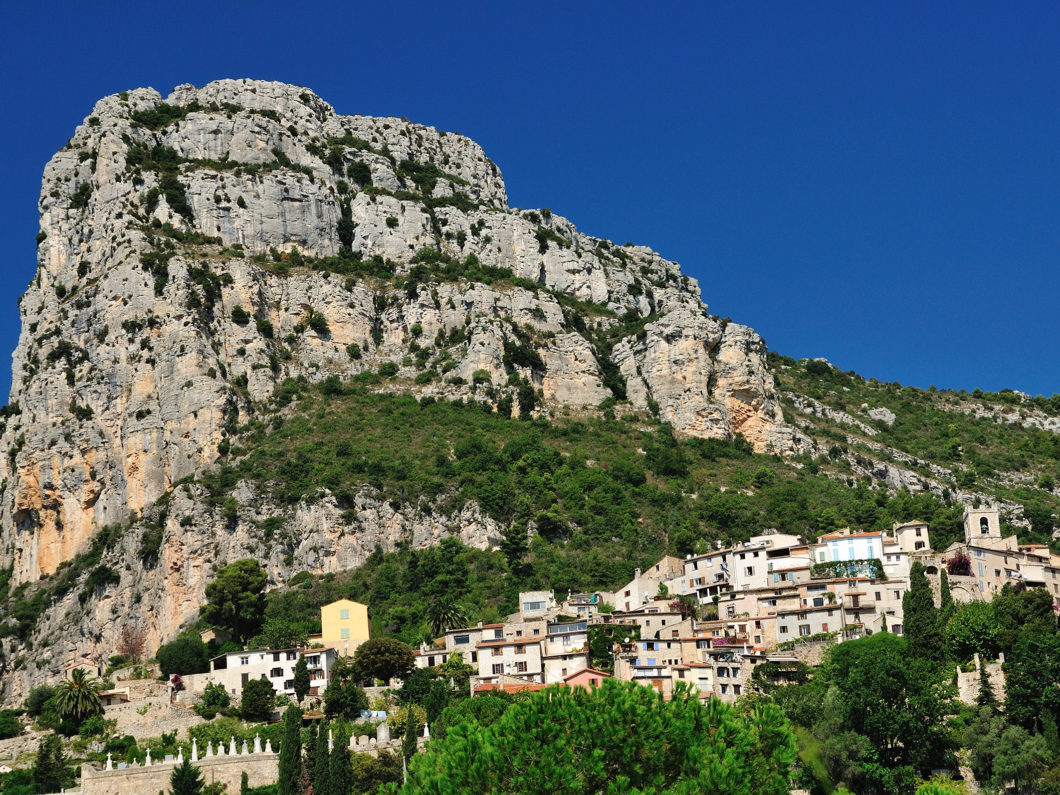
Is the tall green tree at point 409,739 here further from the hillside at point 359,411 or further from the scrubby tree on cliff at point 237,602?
the scrubby tree on cliff at point 237,602

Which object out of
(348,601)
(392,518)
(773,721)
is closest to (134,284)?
(392,518)

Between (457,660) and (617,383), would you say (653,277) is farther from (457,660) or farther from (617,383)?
(457,660)

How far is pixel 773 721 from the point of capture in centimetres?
5225

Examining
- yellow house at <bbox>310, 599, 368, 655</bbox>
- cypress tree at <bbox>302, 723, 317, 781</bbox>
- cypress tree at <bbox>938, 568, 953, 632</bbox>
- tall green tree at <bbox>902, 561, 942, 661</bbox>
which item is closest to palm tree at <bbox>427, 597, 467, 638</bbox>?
yellow house at <bbox>310, 599, 368, 655</bbox>

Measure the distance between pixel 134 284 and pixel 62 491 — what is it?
65.0ft

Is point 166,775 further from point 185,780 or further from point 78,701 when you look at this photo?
point 78,701

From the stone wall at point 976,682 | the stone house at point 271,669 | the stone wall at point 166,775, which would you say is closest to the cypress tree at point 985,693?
the stone wall at point 976,682

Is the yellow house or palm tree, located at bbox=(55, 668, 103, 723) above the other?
the yellow house

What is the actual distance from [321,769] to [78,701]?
21.5 m

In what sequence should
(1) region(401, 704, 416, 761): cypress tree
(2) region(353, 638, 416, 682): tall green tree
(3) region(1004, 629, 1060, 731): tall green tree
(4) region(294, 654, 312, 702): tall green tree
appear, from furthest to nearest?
(2) region(353, 638, 416, 682): tall green tree, (4) region(294, 654, 312, 702): tall green tree, (1) region(401, 704, 416, 761): cypress tree, (3) region(1004, 629, 1060, 731): tall green tree

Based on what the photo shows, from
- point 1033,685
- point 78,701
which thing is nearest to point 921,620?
point 1033,685

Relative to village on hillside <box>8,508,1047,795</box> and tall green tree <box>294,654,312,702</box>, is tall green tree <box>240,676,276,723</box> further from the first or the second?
tall green tree <box>294,654,312,702</box>

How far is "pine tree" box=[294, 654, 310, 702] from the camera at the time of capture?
73.7 meters

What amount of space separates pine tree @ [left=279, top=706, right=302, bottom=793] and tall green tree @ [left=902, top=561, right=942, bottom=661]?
3240 centimetres
